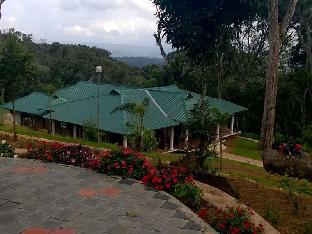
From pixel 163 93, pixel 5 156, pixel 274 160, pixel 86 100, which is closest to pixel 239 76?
pixel 163 93

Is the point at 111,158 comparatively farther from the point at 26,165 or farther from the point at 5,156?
the point at 5,156

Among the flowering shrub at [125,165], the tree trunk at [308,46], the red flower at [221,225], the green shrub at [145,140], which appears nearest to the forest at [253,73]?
the tree trunk at [308,46]

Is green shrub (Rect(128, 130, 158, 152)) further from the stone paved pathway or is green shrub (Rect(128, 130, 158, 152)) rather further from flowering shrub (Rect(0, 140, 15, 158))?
flowering shrub (Rect(0, 140, 15, 158))

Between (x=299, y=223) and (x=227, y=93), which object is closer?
(x=299, y=223)

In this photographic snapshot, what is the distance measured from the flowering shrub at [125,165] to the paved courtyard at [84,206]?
0.81 ft

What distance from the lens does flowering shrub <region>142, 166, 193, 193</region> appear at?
836cm

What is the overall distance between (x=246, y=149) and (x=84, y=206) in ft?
68.5

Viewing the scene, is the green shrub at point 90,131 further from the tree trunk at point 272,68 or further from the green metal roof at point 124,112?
the tree trunk at point 272,68

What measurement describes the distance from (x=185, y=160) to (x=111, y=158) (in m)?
1.73

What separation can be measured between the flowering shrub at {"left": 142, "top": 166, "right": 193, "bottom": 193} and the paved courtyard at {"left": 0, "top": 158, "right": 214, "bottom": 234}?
0.22 m

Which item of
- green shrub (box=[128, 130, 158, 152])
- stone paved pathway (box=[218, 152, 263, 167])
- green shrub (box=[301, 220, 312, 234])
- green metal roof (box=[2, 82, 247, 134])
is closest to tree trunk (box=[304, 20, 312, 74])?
green metal roof (box=[2, 82, 247, 134])

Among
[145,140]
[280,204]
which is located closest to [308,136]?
[145,140]

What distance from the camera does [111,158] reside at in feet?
31.8

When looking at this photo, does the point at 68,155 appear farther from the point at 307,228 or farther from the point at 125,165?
the point at 307,228
